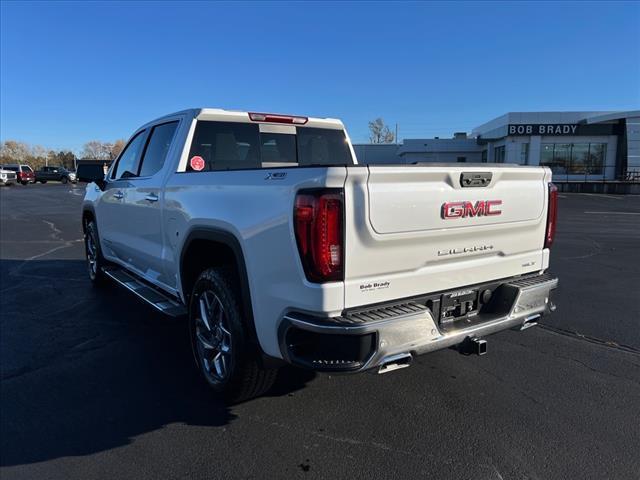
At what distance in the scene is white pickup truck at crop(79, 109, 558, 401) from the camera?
98.0 inches

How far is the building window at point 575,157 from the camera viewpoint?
38094mm

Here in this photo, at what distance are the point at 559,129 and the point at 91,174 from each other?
38837 millimetres

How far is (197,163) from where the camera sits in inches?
164

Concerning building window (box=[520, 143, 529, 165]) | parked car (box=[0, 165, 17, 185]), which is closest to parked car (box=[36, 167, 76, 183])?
parked car (box=[0, 165, 17, 185])

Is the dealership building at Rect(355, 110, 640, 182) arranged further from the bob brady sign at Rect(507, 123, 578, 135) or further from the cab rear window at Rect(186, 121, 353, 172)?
the cab rear window at Rect(186, 121, 353, 172)

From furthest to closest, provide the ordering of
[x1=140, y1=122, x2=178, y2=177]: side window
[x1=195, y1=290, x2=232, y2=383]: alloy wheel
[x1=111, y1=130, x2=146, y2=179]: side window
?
[x1=111, y1=130, x2=146, y2=179]: side window
[x1=140, y1=122, x2=178, y2=177]: side window
[x1=195, y1=290, x2=232, y2=383]: alloy wheel

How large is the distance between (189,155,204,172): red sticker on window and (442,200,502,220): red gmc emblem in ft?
7.41

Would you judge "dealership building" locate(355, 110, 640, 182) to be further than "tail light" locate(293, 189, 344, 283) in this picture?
Yes

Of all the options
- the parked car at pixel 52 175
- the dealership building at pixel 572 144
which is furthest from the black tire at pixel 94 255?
the parked car at pixel 52 175

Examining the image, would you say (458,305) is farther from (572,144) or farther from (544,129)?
(572,144)

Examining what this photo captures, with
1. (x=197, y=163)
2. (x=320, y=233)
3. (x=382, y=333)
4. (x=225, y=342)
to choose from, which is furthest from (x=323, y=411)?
(x=197, y=163)

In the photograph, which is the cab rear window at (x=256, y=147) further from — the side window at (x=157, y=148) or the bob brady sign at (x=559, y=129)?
the bob brady sign at (x=559, y=129)

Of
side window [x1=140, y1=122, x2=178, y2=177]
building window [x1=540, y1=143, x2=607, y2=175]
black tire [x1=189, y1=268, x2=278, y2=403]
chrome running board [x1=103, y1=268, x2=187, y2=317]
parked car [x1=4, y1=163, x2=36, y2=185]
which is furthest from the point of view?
parked car [x1=4, y1=163, x2=36, y2=185]

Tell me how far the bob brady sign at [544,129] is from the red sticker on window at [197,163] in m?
37.9
